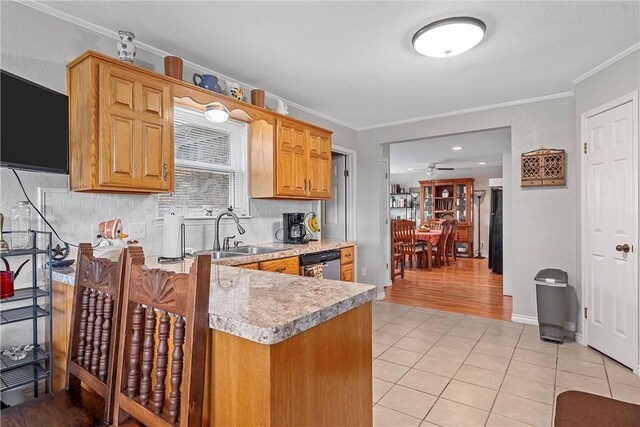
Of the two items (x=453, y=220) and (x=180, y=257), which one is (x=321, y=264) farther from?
(x=453, y=220)

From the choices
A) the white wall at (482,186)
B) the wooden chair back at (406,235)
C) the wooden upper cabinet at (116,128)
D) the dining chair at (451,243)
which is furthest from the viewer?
the white wall at (482,186)

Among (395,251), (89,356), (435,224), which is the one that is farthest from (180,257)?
(435,224)

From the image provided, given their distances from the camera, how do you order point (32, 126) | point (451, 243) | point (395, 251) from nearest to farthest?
point (32, 126), point (395, 251), point (451, 243)

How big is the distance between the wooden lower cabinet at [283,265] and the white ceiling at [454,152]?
2.96 metres

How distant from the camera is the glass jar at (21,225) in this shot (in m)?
1.78

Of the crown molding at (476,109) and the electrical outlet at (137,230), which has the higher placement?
the crown molding at (476,109)

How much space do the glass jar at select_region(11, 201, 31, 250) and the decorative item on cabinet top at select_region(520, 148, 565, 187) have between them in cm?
429

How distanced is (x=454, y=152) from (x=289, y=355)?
7063 millimetres

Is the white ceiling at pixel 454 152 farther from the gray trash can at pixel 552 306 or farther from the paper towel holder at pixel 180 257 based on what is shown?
the paper towel holder at pixel 180 257

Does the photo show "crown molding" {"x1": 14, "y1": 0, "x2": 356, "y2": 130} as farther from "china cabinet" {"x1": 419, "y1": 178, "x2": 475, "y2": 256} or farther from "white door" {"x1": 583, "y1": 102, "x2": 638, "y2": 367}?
"china cabinet" {"x1": 419, "y1": 178, "x2": 475, "y2": 256}

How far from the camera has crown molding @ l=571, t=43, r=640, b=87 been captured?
2606 millimetres

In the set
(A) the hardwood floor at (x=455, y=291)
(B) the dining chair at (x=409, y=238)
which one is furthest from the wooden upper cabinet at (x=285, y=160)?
(B) the dining chair at (x=409, y=238)

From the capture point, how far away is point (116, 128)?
210 centimetres

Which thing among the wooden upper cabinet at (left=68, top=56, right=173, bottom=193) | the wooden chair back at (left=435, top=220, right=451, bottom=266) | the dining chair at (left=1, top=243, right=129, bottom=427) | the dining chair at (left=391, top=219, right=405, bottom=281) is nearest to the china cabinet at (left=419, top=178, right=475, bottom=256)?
the wooden chair back at (left=435, top=220, right=451, bottom=266)
